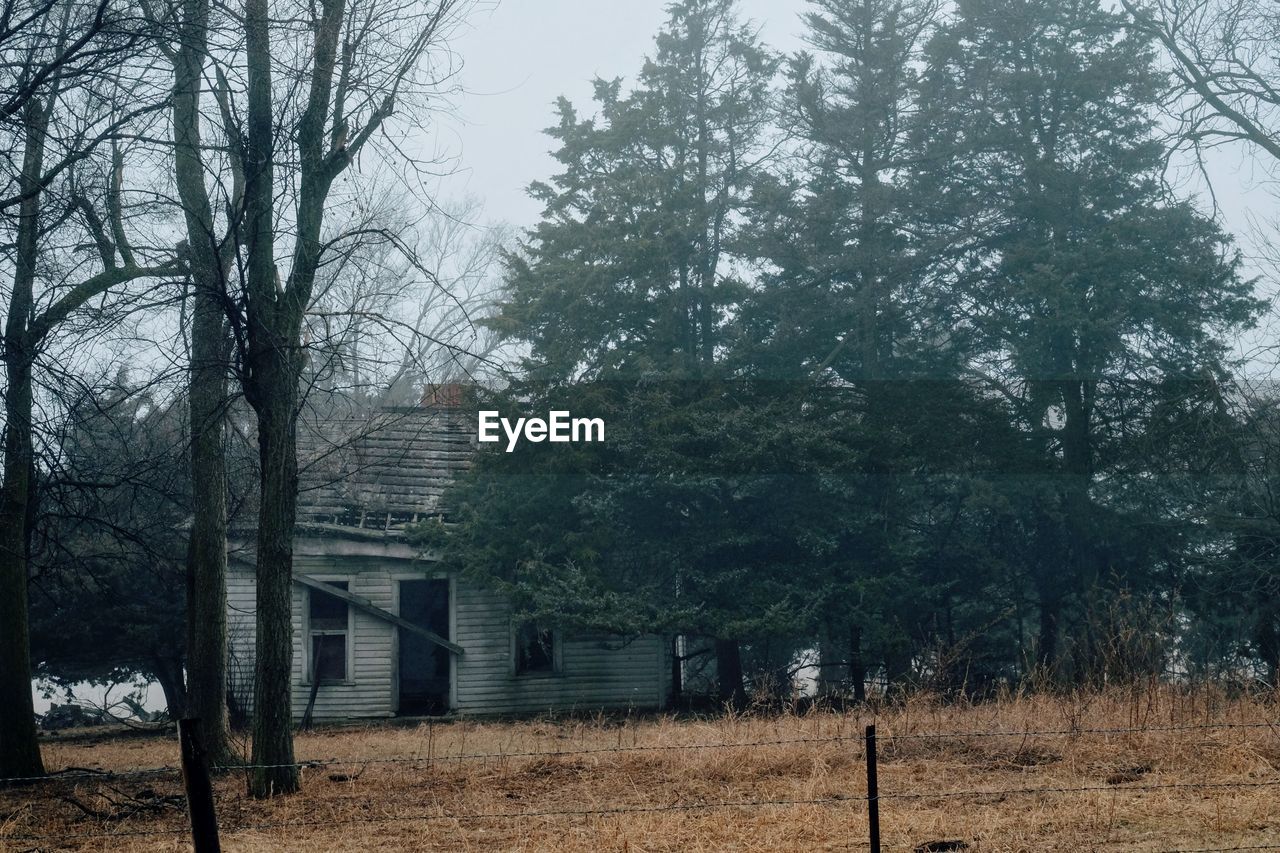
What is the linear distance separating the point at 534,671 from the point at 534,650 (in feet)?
2.41

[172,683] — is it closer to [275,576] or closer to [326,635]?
[326,635]

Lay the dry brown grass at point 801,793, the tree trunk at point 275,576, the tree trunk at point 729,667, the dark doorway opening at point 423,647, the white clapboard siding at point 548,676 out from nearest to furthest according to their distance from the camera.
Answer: the dry brown grass at point 801,793, the tree trunk at point 275,576, the white clapboard siding at point 548,676, the tree trunk at point 729,667, the dark doorway opening at point 423,647

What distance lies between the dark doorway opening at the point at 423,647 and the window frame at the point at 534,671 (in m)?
2.23

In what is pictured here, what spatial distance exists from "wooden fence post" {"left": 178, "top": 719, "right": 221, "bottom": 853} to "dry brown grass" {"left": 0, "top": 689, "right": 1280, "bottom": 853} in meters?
2.46

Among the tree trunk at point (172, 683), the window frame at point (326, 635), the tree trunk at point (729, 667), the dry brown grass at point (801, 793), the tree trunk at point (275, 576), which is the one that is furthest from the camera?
the tree trunk at point (729, 667)

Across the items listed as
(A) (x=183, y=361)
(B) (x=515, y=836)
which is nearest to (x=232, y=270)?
(A) (x=183, y=361)

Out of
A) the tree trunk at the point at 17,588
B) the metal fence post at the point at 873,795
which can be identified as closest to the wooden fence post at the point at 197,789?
the metal fence post at the point at 873,795

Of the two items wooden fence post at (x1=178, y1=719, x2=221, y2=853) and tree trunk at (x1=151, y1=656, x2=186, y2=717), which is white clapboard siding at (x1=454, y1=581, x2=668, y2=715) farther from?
A: wooden fence post at (x1=178, y1=719, x2=221, y2=853)

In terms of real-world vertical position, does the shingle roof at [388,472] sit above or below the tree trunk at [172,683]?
above

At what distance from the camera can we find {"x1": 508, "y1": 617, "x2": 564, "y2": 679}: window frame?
24031mm

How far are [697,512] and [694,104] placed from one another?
35.0ft

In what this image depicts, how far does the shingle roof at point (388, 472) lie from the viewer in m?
23.9

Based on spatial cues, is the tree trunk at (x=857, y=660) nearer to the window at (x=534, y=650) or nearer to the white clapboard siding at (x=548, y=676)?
the white clapboard siding at (x=548, y=676)

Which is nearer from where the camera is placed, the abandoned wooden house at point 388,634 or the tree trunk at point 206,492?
the tree trunk at point 206,492
